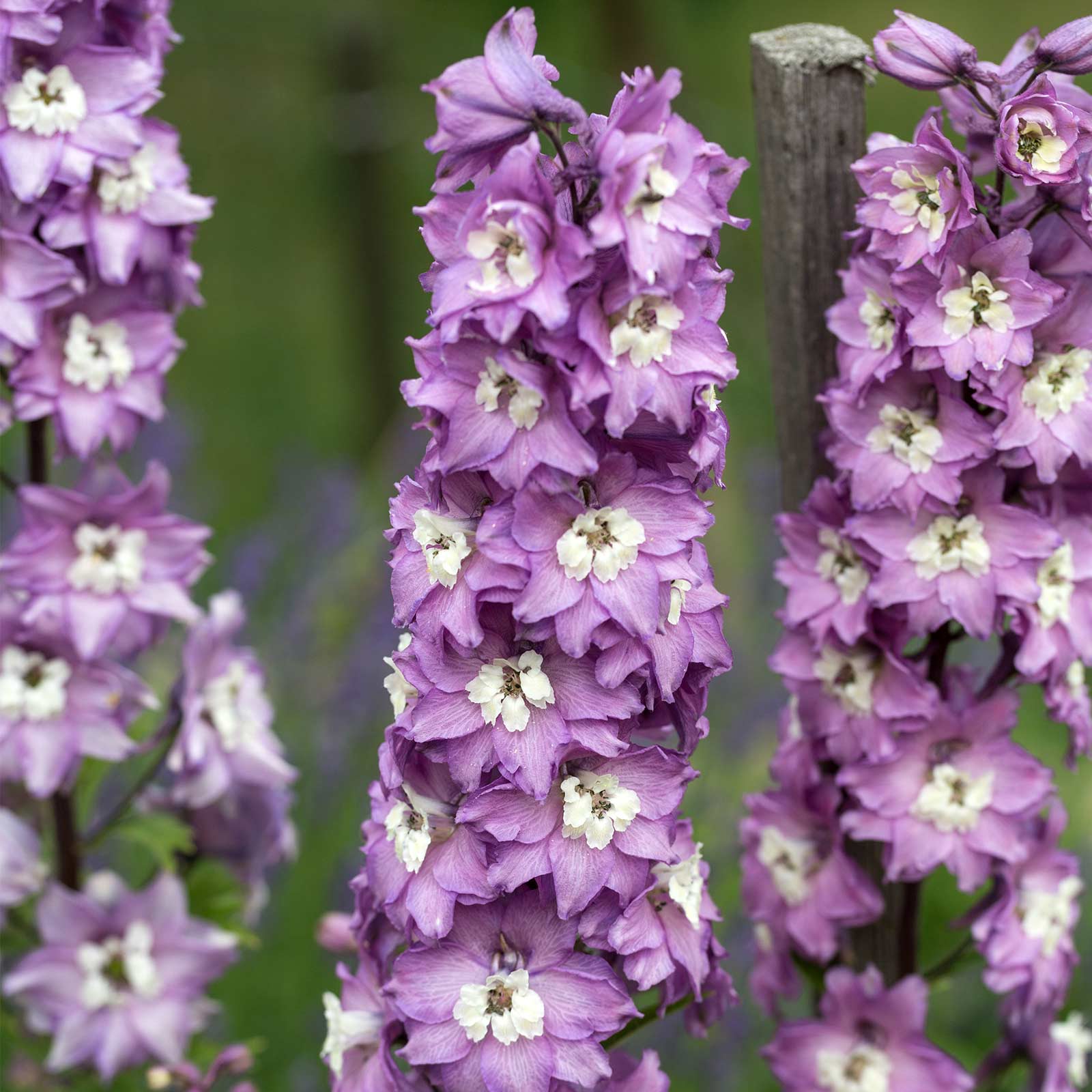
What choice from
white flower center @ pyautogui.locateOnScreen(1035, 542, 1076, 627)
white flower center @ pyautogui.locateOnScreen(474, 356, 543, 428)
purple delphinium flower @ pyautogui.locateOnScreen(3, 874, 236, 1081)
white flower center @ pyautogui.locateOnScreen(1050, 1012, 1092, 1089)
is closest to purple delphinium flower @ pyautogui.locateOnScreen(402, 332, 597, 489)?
white flower center @ pyautogui.locateOnScreen(474, 356, 543, 428)

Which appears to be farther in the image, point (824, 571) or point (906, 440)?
point (824, 571)

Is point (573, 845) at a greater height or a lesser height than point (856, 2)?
lesser

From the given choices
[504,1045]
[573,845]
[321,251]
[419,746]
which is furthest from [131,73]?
[321,251]

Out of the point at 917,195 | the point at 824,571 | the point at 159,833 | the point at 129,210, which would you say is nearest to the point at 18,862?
the point at 159,833

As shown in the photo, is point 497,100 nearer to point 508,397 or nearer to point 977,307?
point 508,397

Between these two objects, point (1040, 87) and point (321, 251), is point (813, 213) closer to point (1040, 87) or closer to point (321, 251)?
point (1040, 87)

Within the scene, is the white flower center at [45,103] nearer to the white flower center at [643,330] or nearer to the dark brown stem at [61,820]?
the dark brown stem at [61,820]

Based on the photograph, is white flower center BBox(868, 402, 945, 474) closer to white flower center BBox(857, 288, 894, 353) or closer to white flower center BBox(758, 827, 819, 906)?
white flower center BBox(857, 288, 894, 353)
